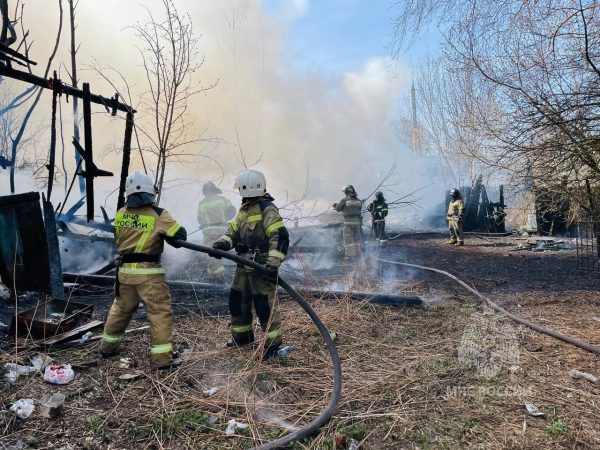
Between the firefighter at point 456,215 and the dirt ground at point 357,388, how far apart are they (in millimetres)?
7352

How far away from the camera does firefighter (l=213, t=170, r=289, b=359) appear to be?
13.1 feet

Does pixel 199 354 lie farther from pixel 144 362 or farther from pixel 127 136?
pixel 127 136

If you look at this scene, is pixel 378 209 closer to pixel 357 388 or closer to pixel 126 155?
pixel 126 155

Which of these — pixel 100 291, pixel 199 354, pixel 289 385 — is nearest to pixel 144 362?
pixel 199 354

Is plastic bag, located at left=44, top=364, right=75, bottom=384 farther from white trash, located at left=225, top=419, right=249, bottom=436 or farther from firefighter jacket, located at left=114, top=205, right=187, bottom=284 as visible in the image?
white trash, located at left=225, top=419, right=249, bottom=436

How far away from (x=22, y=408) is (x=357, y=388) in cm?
227

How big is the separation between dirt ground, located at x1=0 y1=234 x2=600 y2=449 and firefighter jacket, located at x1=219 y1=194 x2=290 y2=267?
0.92 m

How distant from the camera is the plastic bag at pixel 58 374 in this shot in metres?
3.21

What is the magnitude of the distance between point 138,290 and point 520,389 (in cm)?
311

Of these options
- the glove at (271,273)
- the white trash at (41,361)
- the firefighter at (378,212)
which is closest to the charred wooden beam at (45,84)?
Result: the white trash at (41,361)

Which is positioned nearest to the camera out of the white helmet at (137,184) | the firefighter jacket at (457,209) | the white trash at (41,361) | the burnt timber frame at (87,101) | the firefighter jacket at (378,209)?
the white trash at (41,361)

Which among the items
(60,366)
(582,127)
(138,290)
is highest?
(582,127)

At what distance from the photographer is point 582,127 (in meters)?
5.29

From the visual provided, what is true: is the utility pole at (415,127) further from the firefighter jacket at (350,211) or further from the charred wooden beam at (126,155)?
the charred wooden beam at (126,155)
